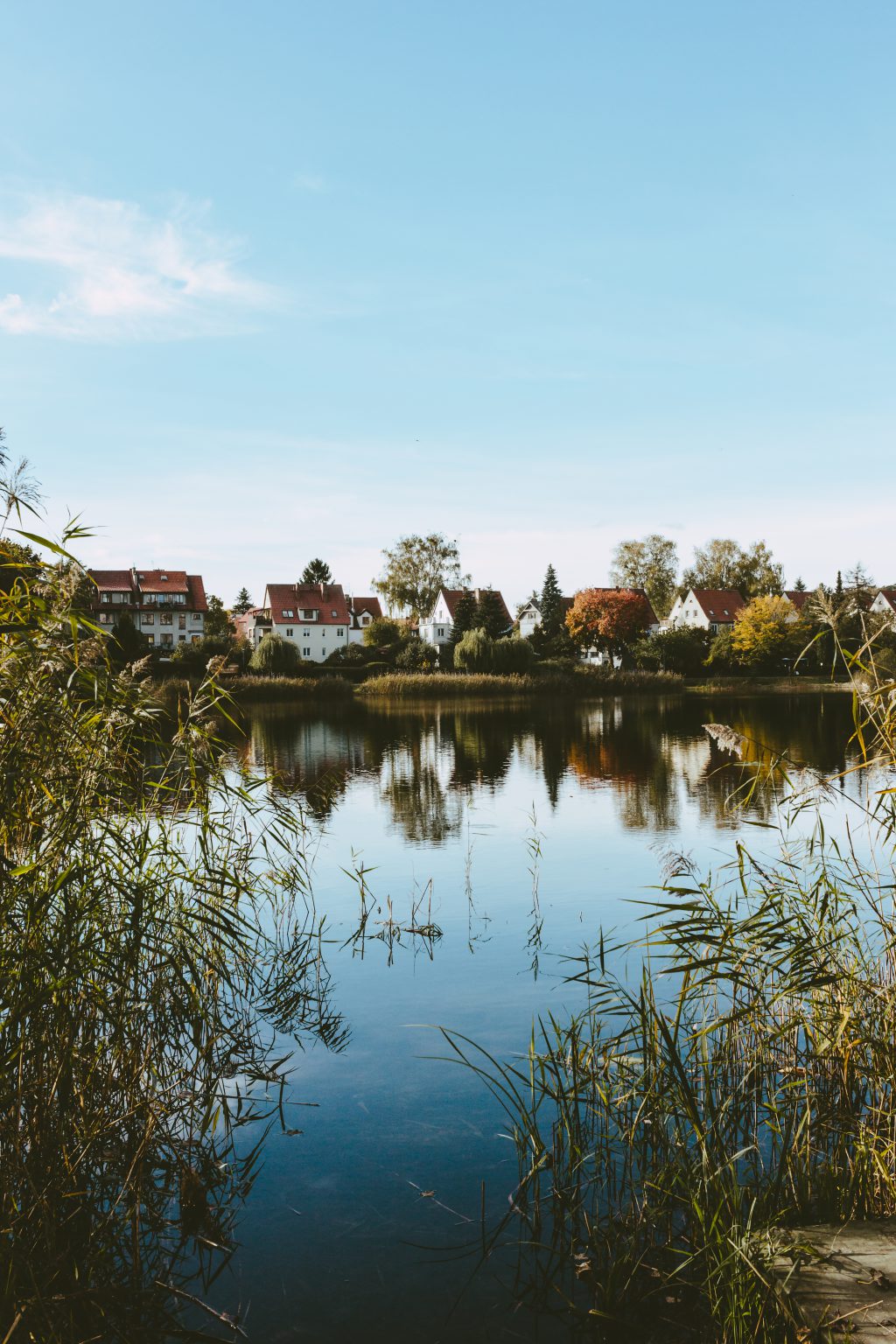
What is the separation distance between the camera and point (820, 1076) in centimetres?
542

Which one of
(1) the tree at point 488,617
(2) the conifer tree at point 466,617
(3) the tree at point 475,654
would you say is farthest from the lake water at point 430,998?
(2) the conifer tree at point 466,617

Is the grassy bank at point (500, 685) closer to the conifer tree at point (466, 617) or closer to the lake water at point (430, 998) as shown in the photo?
the conifer tree at point (466, 617)

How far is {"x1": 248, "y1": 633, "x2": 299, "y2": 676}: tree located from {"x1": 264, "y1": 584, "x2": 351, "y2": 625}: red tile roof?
3511 cm

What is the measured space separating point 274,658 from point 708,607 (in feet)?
157

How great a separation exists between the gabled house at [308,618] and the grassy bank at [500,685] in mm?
38935

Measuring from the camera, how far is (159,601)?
303ft

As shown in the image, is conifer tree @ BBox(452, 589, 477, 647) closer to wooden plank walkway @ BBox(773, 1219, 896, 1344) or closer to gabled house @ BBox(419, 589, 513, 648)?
gabled house @ BBox(419, 589, 513, 648)

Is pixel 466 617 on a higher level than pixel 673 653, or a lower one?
higher

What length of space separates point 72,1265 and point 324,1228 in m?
1.34

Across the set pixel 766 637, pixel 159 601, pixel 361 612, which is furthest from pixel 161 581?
pixel 766 637

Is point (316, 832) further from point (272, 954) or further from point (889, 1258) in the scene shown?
point (889, 1258)

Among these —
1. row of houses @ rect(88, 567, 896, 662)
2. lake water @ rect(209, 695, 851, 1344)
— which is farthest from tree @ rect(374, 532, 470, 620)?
lake water @ rect(209, 695, 851, 1344)

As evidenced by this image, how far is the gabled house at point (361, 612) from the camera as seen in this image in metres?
104

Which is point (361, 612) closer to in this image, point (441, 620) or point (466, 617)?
point (441, 620)
